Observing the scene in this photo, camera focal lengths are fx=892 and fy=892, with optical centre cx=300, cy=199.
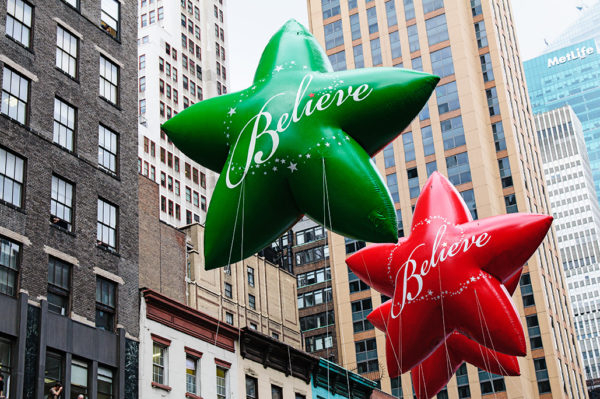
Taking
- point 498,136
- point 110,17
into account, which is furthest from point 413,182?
point 110,17

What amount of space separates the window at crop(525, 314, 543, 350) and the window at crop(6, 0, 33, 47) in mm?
59313

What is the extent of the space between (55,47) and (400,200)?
182 feet

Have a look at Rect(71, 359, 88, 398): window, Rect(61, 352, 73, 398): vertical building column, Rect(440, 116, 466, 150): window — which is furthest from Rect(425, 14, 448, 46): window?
Rect(61, 352, 73, 398): vertical building column

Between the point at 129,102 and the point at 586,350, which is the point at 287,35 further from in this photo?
the point at 586,350

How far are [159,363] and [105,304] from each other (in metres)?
3.68

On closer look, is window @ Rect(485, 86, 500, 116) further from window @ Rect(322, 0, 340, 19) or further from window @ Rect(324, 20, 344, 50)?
window @ Rect(322, 0, 340, 19)

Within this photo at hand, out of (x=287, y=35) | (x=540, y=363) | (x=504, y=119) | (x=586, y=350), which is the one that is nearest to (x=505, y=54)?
(x=504, y=119)

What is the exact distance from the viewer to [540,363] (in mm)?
78375

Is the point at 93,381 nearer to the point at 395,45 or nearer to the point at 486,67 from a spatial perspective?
the point at 395,45

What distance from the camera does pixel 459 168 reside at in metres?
83.2

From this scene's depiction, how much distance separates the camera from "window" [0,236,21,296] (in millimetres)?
26638

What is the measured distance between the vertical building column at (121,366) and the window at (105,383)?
235 mm

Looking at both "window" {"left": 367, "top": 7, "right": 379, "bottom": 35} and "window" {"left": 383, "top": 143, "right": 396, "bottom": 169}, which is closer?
"window" {"left": 383, "top": 143, "right": 396, "bottom": 169}

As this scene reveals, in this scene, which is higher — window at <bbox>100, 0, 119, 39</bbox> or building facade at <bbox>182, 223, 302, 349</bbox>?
window at <bbox>100, 0, 119, 39</bbox>
